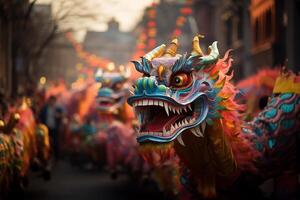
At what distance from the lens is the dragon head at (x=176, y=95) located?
334 inches

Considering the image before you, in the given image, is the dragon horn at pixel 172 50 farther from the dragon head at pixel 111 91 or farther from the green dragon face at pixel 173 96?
the dragon head at pixel 111 91

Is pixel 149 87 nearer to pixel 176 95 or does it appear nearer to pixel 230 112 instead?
pixel 176 95

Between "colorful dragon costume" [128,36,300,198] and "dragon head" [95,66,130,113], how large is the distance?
7.48 metres

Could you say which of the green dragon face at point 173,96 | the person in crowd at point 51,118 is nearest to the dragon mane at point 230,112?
the green dragon face at point 173,96

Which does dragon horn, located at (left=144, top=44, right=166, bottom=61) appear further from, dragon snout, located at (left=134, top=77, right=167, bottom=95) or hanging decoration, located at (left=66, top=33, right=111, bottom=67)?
hanging decoration, located at (left=66, top=33, right=111, bottom=67)

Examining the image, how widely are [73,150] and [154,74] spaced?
13642mm

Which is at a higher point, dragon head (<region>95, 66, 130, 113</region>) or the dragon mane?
dragon head (<region>95, 66, 130, 113</region>)

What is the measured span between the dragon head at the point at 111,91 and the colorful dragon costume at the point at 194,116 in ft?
24.5

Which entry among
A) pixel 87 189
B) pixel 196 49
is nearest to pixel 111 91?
pixel 87 189

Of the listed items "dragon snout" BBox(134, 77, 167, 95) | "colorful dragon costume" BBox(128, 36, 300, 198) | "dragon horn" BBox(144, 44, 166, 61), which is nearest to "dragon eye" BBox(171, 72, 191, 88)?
"colorful dragon costume" BBox(128, 36, 300, 198)

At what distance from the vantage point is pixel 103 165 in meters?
19.3

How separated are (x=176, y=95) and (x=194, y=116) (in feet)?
1.12

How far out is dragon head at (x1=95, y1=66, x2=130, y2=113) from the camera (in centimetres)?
1722

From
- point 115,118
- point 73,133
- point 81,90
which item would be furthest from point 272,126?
point 81,90
